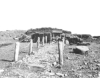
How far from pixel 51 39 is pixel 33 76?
20902 mm

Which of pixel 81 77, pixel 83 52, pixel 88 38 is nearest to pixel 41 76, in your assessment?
pixel 81 77

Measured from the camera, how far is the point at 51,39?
86.4ft

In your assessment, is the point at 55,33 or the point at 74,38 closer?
the point at 74,38

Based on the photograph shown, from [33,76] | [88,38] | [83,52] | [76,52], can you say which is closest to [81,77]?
[33,76]

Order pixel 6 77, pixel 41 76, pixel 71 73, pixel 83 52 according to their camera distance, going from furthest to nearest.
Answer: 1. pixel 83 52
2. pixel 71 73
3. pixel 41 76
4. pixel 6 77

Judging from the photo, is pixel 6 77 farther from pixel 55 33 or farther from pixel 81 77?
pixel 55 33

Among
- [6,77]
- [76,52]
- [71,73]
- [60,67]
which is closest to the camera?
[6,77]

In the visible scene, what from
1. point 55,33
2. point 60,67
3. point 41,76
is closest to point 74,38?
point 55,33

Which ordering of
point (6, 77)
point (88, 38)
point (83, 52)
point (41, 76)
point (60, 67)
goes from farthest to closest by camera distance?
point (88, 38)
point (83, 52)
point (60, 67)
point (41, 76)
point (6, 77)

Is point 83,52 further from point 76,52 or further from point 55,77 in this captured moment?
point 55,77

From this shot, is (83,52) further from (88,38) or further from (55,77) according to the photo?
(88,38)

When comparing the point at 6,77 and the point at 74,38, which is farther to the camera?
the point at 74,38

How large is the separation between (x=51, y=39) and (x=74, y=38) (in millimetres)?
5193

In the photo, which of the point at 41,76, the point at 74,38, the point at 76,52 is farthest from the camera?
the point at 74,38
